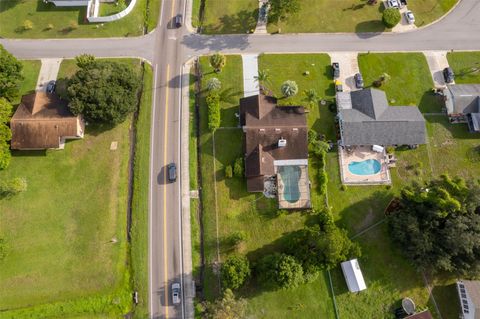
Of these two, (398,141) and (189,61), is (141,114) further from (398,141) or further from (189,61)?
(398,141)

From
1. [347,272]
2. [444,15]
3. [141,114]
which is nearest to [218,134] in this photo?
[141,114]

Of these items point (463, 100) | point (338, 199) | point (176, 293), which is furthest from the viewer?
point (463, 100)

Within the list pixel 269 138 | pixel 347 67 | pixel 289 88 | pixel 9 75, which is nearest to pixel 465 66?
pixel 347 67

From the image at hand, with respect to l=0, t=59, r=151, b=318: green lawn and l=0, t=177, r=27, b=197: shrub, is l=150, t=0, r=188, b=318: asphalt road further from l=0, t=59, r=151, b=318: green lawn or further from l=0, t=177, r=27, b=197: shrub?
l=0, t=177, r=27, b=197: shrub

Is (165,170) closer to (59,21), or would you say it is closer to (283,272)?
(283,272)

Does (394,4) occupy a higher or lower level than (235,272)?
higher

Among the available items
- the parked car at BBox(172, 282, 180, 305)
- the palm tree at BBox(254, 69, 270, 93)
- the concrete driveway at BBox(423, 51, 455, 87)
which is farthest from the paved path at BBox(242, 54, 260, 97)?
the parked car at BBox(172, 282, 180, 305)
